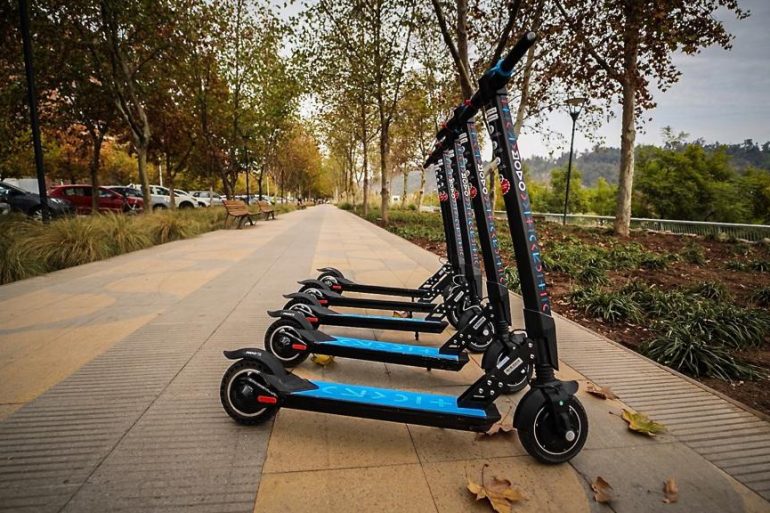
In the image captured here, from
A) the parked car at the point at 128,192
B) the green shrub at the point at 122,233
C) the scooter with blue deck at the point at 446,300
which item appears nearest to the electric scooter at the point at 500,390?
the scooter with blue deck at the point at 446,300

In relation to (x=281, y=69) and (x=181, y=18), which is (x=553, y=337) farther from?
(x=281, y=69)

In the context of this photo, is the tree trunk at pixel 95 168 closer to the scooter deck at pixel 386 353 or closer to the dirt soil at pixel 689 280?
the dirt soil at pixel 689 280

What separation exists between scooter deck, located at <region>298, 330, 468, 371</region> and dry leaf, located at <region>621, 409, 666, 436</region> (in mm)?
1078

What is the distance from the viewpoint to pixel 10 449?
1966 millimetres

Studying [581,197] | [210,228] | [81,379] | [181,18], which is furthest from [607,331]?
[581,197]

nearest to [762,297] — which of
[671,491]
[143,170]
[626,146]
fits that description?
[671,491]

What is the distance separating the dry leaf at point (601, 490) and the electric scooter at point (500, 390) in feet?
0.56

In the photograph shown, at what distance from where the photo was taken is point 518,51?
1815mm

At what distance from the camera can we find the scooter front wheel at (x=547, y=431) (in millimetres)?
1888

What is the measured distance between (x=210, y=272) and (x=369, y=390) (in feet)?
18.1

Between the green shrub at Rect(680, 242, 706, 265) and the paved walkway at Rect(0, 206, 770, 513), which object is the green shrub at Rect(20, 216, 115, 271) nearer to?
the paved walkway at Rect(0, 206, 770, 513)

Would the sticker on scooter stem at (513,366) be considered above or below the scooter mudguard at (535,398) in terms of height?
above

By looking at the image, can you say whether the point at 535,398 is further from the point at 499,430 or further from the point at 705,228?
the point at 705,228

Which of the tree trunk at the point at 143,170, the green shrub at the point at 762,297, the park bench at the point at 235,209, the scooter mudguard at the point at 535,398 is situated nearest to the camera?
the scooter mudguard at the point at 535,398
